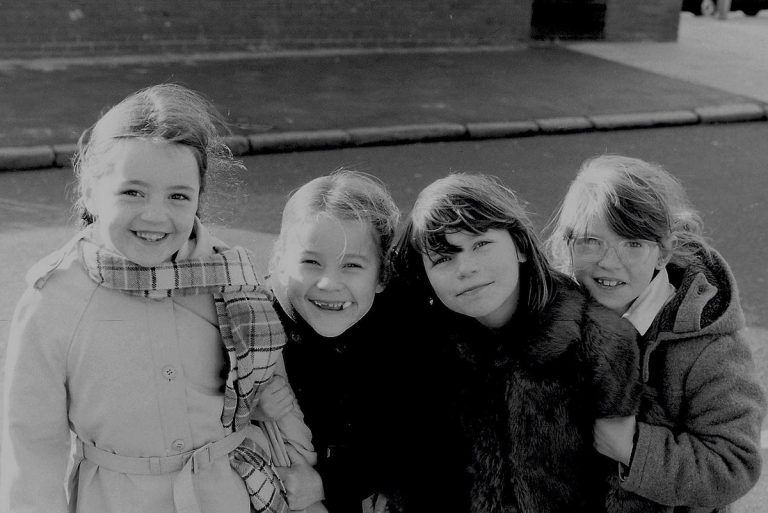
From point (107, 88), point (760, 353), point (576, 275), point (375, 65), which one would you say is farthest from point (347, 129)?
point (576, 275)

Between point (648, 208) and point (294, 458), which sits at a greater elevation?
point (648, 208)

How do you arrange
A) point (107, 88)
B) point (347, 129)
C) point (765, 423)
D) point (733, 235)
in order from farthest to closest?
point (107, 88) < point (347, 129) < point (733, 235) < point (765, 423)

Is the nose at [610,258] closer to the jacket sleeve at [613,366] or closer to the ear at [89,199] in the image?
the jacket sleeve at [613,366]

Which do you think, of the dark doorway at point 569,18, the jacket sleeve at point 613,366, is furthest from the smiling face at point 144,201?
the dark doorway at point 569,18

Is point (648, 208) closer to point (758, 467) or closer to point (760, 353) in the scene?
point (758, 467)

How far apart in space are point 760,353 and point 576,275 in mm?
2183

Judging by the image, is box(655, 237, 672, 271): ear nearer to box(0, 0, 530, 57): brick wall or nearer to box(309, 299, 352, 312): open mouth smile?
box(309, 299, 352, 312): open mouth smile

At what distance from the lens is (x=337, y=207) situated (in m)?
2.39

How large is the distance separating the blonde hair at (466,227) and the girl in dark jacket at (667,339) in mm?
218

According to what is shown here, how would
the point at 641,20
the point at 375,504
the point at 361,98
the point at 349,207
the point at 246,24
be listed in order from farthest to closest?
1. the point at 641,20
2. the point at 246,24
3. the point at 361,98
4. the point at 375,504
5. the point at 349,207

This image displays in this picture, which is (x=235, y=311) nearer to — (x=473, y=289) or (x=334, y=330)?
(x=334, y=330)

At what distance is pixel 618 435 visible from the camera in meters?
2.26

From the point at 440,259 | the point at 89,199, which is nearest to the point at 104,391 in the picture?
the point at 89,199

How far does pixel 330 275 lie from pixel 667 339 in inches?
35.5
